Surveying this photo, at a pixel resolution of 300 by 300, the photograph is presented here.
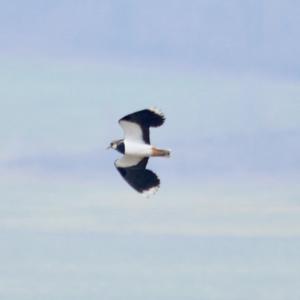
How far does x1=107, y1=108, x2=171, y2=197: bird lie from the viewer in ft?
438

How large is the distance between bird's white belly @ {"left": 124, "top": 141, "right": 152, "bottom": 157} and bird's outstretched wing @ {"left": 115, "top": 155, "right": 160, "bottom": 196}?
1.36 meters

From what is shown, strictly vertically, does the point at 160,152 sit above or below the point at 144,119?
below

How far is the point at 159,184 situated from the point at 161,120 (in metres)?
6.15

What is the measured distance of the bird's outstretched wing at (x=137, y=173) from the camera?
135875mm

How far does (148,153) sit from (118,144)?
324 centimetres

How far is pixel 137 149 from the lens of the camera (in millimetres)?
134125

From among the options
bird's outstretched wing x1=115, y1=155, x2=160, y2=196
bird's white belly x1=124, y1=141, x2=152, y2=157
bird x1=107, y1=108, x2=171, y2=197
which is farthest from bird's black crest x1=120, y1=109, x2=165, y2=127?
bird's outstretched wing x1=115, y1=155, x2=160, y2=196

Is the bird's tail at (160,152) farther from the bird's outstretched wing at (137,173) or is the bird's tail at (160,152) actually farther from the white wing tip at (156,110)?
the white wing tip at (156,110)

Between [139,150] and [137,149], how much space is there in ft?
0.63

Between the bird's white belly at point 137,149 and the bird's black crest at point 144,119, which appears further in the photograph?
the bird's white belly at point 137,149

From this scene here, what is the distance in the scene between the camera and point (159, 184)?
5349 inches

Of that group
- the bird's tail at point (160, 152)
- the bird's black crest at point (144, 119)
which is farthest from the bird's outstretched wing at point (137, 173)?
the bird's black crest at point (144, 119)

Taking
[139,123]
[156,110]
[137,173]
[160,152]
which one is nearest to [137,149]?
[139,123]

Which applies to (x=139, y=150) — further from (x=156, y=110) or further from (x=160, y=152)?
(x=156, y=110)
